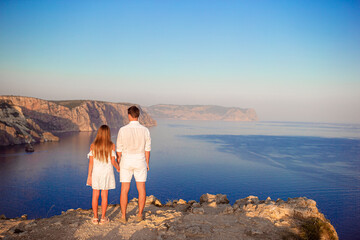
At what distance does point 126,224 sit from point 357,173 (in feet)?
135

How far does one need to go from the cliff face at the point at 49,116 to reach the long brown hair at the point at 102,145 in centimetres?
6002

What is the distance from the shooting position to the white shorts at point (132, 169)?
512 cm

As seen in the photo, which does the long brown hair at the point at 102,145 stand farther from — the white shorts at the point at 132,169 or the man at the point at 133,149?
the white shorts at the point at 132,169

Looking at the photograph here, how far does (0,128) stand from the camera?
53.6 meters

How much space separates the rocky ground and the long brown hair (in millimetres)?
1521

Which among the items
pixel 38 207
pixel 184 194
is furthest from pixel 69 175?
pixel 184 194

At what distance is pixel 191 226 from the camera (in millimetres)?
5613


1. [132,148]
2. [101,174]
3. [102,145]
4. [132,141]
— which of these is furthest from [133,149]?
[101,174]

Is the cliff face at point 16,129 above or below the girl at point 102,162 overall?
below

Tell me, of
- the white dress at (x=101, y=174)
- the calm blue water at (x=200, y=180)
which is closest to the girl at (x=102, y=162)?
the white dress at (x=101, y=174)

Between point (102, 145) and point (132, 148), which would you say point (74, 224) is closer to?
point (102, 145)

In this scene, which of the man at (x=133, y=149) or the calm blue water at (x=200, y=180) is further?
the calm blue water at (x=200, y=180)

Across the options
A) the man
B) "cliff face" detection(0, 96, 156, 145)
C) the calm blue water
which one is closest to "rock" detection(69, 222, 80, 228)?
the man

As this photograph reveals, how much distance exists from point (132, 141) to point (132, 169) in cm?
62
